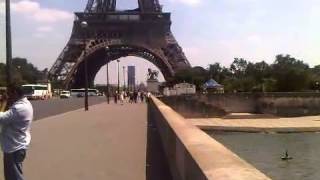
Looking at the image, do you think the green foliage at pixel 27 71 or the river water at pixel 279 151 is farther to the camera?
the green foliage at pixel 27 71

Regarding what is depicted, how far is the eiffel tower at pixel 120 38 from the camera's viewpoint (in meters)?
109

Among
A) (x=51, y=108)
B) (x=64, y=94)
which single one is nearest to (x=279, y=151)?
(x=51, y=108)

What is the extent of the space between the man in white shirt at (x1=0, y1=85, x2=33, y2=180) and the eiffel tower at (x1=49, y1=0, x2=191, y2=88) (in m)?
99.0

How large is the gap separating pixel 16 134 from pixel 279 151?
38181 millimetres

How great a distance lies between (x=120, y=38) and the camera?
116 m

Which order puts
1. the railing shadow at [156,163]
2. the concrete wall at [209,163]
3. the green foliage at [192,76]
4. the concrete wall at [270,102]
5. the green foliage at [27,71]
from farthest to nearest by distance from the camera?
the green foliage at [27,71] < the green foliage at [192,76] < the concrete wall at [270,102] < the railing shadow at [156,163] < the concrete wall at [209,163]

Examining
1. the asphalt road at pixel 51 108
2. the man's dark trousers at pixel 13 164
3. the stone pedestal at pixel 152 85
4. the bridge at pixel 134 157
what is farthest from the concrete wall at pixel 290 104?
the man's dark trousers at pixel 13 164

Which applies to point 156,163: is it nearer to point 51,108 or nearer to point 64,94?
point 51,108

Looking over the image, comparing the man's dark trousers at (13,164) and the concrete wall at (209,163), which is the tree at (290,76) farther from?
the man's dark trousers at (13,164)

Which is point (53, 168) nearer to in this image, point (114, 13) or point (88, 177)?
point (88, 177)

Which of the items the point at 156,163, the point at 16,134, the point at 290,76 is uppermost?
the point at 290,76

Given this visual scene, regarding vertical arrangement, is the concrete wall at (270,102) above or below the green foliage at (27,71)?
below

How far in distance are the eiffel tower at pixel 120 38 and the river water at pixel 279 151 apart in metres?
48.2

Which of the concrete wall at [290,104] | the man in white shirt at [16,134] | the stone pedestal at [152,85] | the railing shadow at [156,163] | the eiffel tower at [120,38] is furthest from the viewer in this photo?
the stone pedestal at [152,85]
